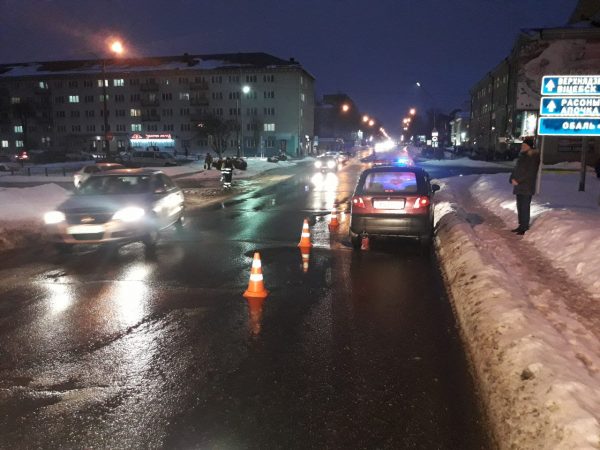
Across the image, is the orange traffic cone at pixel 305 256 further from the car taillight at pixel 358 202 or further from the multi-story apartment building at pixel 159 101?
the multi-story apartment building at pixel 159 101

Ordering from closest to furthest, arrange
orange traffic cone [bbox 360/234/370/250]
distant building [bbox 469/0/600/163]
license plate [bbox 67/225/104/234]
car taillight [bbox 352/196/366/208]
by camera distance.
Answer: license plate [bbox 67/225/104/234] → car taillight [bbox 352/196/366/208] → orange traffic cone [bbox 360/234/370/250] → distant building [bbox 469/0/600/163]

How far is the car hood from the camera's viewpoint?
9500 millimetres

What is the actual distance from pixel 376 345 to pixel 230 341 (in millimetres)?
1526

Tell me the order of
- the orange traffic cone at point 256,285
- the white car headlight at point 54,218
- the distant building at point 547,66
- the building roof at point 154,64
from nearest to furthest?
the orange traffic cone at point 256,285 → the white car headlight at point 54,218 → the distant building at point 547,66 → the building roof at point 154,64

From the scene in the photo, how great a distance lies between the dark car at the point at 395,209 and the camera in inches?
375

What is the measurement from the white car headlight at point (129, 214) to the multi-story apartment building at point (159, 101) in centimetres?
7173

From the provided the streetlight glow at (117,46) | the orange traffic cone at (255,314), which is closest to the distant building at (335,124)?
the streetlight glow at (117,46)

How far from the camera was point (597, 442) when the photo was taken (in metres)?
2.88

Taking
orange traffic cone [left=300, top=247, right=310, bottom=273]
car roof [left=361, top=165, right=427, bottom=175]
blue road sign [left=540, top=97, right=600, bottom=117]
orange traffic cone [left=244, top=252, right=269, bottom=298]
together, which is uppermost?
blue road sign [left=540, top=97, right=600, bottom=117]

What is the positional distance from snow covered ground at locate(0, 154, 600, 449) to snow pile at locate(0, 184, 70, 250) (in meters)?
0.06

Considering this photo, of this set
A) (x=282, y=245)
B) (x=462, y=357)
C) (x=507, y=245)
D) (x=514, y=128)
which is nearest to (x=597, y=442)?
(x=462, y=357)

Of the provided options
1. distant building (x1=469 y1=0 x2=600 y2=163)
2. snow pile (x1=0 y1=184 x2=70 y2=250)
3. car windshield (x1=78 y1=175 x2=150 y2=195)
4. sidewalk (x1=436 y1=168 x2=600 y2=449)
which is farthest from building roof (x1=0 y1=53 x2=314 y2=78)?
sidewalk (x1=436 y1=168 x2=600 y2=449)

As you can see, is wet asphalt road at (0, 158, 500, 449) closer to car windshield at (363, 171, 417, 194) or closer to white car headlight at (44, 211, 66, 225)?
white car headlight at (44, 211, 66, 225)

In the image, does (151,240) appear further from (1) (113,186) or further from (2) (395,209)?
(2) (395,209)
